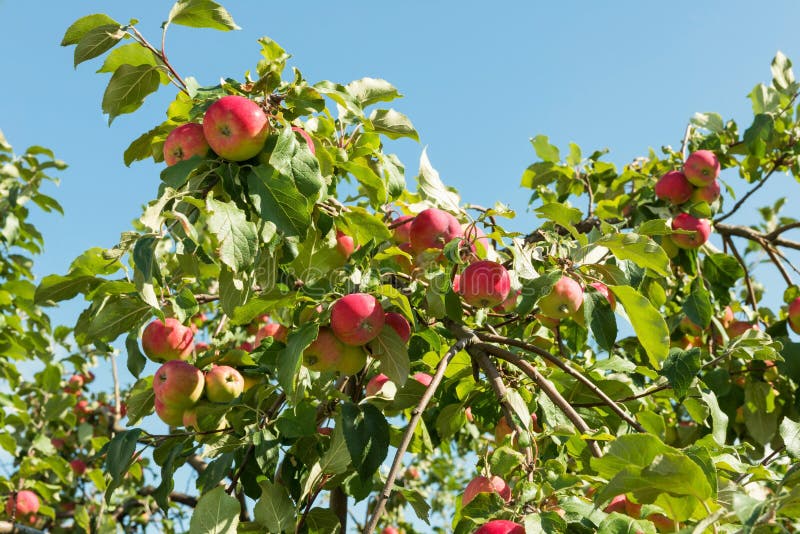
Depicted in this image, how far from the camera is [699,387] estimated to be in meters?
2.08

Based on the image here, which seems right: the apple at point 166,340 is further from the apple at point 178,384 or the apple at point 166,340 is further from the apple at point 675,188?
the apple at point 675,188

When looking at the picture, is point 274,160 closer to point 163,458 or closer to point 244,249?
point 244,249

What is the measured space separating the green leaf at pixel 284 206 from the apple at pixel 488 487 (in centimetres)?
72

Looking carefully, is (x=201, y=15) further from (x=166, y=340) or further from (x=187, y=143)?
(x=166, y=340)

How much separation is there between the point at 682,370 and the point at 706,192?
1426 mm

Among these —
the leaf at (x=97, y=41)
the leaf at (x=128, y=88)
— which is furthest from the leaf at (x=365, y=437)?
the leaf at (x=97, y=41)

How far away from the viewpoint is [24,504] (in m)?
4.00

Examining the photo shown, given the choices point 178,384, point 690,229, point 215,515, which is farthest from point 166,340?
point 690,229

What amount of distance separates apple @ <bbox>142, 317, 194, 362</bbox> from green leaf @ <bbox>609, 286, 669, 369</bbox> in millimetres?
1272

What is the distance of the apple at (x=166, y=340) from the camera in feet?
7.08

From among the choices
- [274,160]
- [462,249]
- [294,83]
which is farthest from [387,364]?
[294,83]

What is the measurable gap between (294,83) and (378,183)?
35 cm

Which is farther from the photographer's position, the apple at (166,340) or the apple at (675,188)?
the apple at (675,188)

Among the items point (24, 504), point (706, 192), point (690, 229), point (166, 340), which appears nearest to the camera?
point (166, 340)
